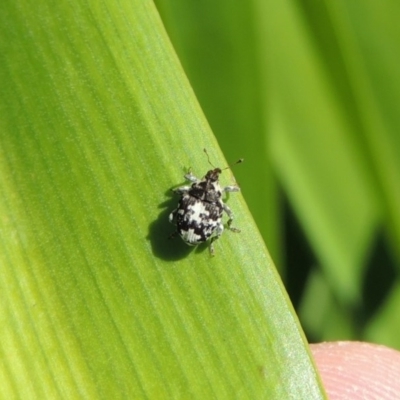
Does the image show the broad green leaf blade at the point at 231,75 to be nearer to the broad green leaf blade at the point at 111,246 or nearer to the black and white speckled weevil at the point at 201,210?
the black and white speckled weevil at the point at 201,210

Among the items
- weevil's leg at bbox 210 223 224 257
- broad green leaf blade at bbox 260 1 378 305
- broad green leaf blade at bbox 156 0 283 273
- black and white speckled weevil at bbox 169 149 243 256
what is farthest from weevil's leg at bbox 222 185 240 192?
broad green leaf blade at bbox 260 1 378 305

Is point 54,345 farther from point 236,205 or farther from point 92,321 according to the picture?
point 236,205

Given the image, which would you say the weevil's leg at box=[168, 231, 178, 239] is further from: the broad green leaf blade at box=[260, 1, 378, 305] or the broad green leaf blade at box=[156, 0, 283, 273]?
the broad green leaf blade at box=[260, 1, 378, 305]

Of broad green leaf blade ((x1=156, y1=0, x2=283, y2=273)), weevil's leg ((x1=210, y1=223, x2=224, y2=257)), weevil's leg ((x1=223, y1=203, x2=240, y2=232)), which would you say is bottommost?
weevil's leg ((x1=210, y1=223, x2=224, y2=257))

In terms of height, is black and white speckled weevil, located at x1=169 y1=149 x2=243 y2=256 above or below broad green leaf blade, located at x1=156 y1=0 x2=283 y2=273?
below

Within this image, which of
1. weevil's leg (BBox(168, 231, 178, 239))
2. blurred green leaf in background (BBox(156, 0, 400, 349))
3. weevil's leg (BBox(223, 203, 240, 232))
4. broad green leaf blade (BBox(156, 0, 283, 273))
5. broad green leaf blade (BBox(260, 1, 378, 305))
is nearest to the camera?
weevil's leg (BBox(223, 203, 240, 232))

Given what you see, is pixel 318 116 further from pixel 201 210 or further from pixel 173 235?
pixel 173 235

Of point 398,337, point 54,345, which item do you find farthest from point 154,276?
point 398,337
